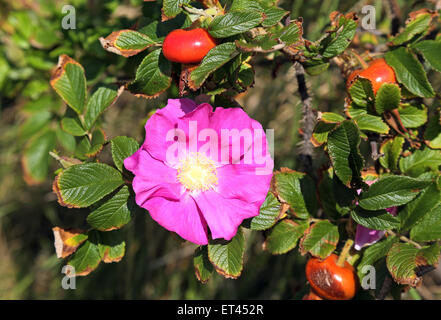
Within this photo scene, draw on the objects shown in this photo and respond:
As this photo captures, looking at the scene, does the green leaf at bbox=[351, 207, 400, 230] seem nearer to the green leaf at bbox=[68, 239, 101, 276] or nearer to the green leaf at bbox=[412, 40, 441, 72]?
the green leaf at bbox=[412, 40, 441, 72]

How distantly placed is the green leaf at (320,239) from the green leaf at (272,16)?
0.41 meters

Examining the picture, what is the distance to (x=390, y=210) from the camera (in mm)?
918

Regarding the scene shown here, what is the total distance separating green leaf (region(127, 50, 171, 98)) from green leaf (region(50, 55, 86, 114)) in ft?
0.63

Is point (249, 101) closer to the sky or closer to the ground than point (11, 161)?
closer to the sky

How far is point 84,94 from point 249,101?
3.92 ft

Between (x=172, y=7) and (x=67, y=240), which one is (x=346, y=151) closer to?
(x=172, y=7)

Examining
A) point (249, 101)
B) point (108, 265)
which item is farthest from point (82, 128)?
point (249, 101)

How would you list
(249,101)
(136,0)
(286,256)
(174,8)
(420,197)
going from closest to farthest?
(174,8), (420,197), (136,0), (286,256), (249,101)

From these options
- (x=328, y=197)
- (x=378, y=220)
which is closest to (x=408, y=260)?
(x=378, y=220)

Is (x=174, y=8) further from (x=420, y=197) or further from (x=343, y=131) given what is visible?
(x=420, y=197)

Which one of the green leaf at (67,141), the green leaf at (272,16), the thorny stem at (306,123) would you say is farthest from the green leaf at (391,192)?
the green leaf at (67,141)

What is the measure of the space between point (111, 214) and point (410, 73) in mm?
669

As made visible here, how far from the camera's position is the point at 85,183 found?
838 millimetres
